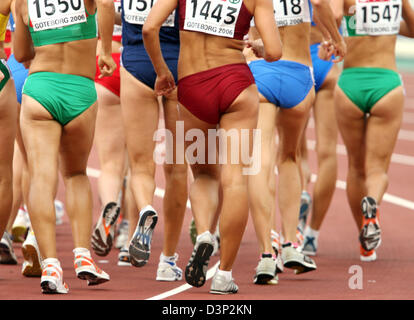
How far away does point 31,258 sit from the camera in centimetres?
876

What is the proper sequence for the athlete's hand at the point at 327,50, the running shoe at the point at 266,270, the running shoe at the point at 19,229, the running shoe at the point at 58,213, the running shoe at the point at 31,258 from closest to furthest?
the running shoe at the point at 266,270 < the running shoe at the point at 31,258 < the athlete's hand at the point at 327,50 < the running shoe at the point at 19,229 < the running shoe at the point at 58,213

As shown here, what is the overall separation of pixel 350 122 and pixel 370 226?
113 centimetres

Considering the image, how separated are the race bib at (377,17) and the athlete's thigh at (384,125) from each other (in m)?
0.55

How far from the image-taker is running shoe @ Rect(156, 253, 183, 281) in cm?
878

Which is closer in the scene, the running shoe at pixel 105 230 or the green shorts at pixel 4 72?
the green shorts at pixel 4 72

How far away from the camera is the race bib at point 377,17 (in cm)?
991

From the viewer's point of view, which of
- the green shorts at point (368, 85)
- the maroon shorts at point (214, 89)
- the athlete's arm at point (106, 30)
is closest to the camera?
the maroon shorts at point (214, 89)

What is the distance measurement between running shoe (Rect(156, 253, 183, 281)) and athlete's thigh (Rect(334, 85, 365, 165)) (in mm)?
2309

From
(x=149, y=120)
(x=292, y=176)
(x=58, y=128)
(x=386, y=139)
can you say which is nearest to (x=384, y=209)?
(x=386, y=139)

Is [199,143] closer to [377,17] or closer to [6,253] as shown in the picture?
[6,253]

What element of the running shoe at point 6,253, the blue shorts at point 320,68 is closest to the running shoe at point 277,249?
the blue shorts at point 320,68

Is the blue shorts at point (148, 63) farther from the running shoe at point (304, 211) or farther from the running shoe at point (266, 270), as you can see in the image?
the running shoe at point (304, 211)

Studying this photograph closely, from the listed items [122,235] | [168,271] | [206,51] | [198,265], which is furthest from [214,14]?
[122,235]
